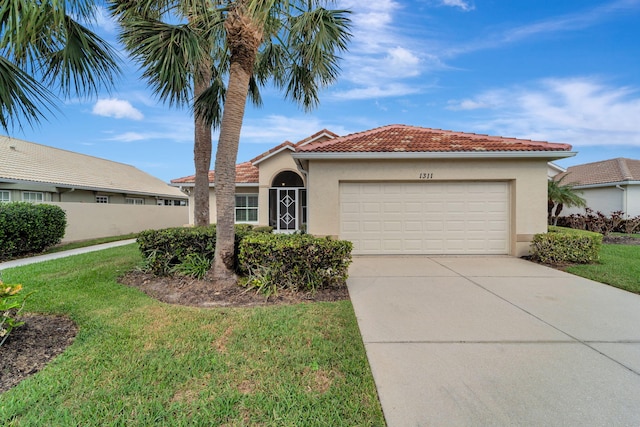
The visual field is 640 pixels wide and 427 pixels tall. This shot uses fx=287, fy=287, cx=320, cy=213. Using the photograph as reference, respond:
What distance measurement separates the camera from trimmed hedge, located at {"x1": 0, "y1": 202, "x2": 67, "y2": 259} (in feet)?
33.0

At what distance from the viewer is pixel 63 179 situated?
16281 mm

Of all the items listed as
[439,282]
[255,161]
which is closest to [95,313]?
[439,282]

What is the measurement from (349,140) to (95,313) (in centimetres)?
879

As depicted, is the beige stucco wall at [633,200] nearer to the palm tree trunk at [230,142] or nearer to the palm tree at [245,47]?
the palm tree at [245,47]

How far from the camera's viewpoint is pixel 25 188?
46.6 feet

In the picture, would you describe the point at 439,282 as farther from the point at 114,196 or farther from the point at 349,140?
the point at 114,196

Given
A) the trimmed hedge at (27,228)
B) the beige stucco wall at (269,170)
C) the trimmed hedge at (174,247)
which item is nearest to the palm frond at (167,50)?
the trimmed hedge at (174,247)

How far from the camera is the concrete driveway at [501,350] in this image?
2613 mm

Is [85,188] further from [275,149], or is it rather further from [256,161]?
[275,149]

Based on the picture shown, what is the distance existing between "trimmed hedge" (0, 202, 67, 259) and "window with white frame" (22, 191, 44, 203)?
3886 mm

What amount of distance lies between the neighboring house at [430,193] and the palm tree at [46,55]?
5500 millimetres

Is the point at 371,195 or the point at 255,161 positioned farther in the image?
the point at 255,161

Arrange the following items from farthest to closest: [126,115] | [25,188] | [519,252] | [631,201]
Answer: [631,201]
[126,115]
[25,188]
[519,252]

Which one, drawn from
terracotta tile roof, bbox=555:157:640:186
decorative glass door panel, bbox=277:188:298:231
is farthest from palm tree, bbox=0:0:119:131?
terracotta tile roof, bbox=555:157:640:186
